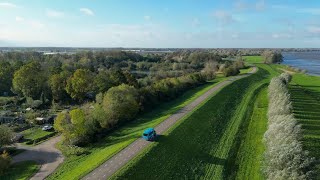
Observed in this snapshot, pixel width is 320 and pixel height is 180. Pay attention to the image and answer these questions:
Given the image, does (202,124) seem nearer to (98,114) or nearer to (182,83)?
(98,114)

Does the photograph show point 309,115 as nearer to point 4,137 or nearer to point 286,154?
point 286,154

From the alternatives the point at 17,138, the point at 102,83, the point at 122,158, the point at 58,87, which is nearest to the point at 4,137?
the point at 17,138

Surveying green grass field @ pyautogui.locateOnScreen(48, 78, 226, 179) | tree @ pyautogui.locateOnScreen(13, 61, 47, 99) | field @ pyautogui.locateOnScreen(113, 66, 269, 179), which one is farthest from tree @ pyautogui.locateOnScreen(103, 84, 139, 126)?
tree @ pyautogui.locateOnScreen(13, 61, 47, 99)

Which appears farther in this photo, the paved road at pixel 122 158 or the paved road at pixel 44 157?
the paved road at pixel 44 157

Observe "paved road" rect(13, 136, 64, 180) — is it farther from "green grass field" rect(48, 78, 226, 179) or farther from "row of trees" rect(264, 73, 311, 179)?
"row of trees" rect(264, 73, 311, 179)

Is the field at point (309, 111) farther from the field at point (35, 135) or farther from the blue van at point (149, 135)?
the field at point (35, 135)

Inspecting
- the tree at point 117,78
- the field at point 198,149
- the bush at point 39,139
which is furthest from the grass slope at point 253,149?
the tree at point 117,78
